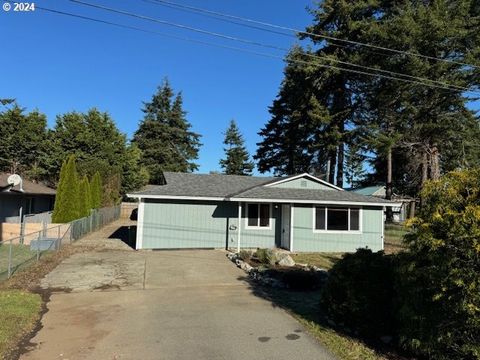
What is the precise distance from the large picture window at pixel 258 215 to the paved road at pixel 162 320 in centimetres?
625

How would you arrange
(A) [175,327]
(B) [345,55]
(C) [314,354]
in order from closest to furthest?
(C) [314,354], (A) [175,327], (B) [345,55]

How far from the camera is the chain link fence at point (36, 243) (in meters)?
11.6

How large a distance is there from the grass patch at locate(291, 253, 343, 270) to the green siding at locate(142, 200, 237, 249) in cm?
374

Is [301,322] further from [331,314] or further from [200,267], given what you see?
[200,267]

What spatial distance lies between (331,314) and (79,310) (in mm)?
4759

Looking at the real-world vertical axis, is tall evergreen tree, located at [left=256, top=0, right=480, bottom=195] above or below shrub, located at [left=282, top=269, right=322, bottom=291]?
above

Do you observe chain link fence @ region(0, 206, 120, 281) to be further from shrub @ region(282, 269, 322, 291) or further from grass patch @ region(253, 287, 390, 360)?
shrub @ region(282, 269, 322, 291)

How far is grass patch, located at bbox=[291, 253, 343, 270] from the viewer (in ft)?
46.4

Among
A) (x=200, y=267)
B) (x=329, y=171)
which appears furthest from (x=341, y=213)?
(x=329, y=171)

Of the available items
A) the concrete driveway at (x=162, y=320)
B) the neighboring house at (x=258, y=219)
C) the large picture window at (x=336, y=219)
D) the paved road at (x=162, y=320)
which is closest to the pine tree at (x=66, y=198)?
the neighboring house at (x=258, y=219)

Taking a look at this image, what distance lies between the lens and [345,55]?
3077cm

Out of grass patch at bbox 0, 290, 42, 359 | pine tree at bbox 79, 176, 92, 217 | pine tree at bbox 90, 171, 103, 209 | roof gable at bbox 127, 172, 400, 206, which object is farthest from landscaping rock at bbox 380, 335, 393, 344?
pine tree at bbox 90, 171, 103, 209

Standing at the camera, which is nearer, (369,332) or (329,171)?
(369,332)

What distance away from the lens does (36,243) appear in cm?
1498
